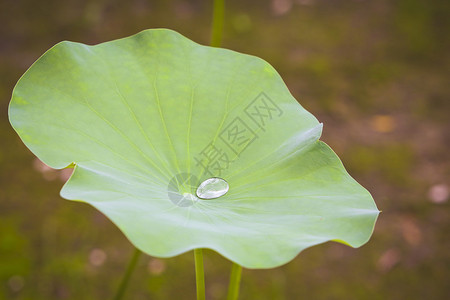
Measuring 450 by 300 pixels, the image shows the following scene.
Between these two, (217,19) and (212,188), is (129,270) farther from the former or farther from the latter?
(217,19)

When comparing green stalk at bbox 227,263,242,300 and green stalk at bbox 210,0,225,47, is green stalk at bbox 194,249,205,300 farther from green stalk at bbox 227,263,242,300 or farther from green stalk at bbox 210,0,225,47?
green stalk at bbox 210,0,225,47

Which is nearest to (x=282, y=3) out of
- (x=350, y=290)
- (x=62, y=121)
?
(x=350, y=290)

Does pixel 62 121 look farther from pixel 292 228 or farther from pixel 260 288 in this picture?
pixel 260 288

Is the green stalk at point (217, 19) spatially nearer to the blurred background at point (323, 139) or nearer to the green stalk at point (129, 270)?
the green stalk at point (129, 270)

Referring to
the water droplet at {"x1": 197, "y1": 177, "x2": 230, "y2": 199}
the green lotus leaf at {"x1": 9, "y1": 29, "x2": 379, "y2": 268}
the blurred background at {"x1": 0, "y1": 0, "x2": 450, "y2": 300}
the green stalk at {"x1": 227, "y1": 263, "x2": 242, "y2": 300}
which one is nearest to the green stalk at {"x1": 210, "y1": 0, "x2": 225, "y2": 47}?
the green lotus leaf at {"x1": 9, "y1": 29, "x2": 379, "y2": 268}

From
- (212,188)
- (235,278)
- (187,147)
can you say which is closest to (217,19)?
(187,147)

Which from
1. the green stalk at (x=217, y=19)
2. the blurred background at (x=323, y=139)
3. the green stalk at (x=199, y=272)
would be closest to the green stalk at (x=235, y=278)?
the green stalk at (x=199, y=272)

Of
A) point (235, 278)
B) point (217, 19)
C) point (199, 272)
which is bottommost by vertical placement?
point (235, 278)
